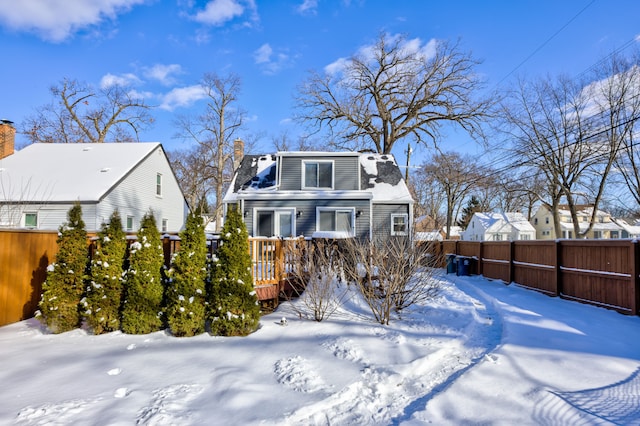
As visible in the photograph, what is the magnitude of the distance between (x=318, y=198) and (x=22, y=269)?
10.4 metres

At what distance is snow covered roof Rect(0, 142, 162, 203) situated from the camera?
14805 millimetres

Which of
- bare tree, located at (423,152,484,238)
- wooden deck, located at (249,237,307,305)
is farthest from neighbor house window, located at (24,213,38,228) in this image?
bare tree, located at (423,152,484,238)

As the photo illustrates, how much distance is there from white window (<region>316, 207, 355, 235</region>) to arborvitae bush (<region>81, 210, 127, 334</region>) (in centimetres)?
990

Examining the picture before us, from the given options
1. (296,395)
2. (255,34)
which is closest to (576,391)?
(296,395)

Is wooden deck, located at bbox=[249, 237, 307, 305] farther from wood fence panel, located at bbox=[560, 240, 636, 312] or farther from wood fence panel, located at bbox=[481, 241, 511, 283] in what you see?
wood fence panel, located at bbox=[481, 241, 511, 283]

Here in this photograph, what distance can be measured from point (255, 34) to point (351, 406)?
456 inches

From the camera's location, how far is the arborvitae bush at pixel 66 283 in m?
5.18

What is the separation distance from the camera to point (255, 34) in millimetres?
11688

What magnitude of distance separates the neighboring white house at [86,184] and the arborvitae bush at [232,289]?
8.47 metres

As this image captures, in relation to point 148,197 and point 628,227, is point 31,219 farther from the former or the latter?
point 628,227

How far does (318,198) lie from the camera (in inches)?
587

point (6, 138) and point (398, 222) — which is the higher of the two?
point (6, 138)

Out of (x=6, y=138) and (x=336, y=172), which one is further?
(x=6, y=138)

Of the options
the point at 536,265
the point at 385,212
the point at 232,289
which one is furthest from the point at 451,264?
the point at 232,289
